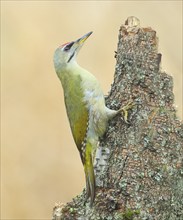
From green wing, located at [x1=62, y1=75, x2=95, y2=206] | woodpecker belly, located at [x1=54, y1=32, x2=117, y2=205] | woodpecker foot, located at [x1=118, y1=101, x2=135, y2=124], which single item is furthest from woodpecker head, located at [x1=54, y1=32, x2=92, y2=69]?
woodpecker foot, located at [x1=118, y1=101, x2=135, y2=124]

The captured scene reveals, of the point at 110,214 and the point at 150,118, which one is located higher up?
the point at 150,118

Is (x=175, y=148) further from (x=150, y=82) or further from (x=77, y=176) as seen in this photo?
(x=77, y=176)

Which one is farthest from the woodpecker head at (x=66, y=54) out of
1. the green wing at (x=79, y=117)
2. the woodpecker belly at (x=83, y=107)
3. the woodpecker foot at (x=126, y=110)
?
the woodpecker foot at (x=126, y=110)

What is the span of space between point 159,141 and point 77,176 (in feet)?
6.97

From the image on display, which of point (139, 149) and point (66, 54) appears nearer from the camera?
point (139, 149)

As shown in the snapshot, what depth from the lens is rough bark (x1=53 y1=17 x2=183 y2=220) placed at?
267 centimetres

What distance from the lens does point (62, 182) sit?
480 cm

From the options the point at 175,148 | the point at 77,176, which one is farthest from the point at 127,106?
the point at 77,176

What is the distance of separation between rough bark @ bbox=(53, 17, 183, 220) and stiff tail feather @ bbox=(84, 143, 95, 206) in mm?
25

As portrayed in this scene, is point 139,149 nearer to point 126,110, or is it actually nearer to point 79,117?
point 126,110

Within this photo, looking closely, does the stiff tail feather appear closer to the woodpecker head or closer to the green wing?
the green wing

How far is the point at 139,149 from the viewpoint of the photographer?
2.73 metres

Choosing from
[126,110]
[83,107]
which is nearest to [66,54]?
[83,107]

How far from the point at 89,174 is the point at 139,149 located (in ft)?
0.89
